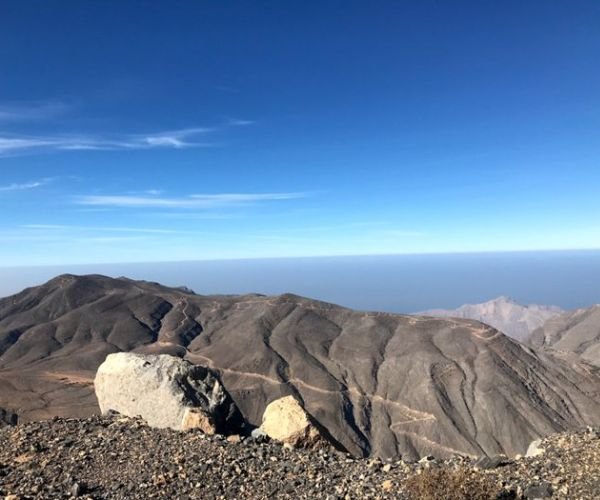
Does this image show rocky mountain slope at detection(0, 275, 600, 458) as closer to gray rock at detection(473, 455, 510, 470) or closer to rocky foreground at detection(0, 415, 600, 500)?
rocky foreground at detection(0, 415, 600, 500)

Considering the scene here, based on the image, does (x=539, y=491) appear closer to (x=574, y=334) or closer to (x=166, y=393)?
(x=166, y=393)

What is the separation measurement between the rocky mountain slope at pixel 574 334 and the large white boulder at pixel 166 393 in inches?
5128

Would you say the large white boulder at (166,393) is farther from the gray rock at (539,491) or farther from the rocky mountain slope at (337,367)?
the rocky mountain slope at (337,367)

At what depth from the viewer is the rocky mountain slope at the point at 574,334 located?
458ft

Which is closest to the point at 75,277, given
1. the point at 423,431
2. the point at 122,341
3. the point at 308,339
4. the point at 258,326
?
the point at 122,341

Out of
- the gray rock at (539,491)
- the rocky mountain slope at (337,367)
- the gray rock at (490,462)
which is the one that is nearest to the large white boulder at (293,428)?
the gray rock at (490,462)

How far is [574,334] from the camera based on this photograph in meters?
154

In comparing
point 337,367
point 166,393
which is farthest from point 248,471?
point 337,367

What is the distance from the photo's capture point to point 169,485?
374 inches

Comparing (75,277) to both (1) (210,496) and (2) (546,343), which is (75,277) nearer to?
(2) (546,343)

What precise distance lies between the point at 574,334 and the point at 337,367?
9404 cm

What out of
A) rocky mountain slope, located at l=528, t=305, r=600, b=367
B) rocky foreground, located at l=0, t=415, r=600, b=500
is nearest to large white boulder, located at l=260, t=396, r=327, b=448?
rocky foreground, located at l=0, t=415, r=600, b=500

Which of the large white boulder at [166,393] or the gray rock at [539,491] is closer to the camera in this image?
the gray rock at [539,491]

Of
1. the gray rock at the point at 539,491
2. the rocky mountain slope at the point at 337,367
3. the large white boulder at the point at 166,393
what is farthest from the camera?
the rocky mountain slope at the point at 337,367
